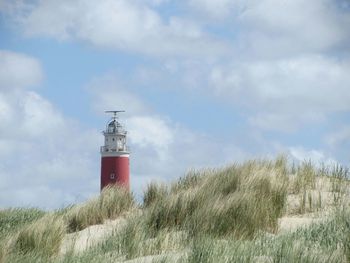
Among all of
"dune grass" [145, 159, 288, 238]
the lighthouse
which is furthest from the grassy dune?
the lighthouse

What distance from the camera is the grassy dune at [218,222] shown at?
21.7 feet

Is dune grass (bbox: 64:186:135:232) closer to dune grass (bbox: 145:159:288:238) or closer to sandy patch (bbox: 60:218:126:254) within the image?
sandy patch (bbox: 60:218:126:254)

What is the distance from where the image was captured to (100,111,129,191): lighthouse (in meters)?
26.5

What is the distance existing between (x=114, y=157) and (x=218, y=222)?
61.2 ft

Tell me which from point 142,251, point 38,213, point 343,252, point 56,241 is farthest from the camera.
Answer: point 38,213

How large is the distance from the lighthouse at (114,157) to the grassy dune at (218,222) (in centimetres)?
1189

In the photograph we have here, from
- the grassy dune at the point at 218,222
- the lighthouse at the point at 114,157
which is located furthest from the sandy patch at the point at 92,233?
the lighthouse at the point at 114,157

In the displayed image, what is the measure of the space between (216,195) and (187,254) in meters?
4.13

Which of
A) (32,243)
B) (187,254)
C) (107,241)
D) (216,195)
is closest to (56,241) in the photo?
(32,243)

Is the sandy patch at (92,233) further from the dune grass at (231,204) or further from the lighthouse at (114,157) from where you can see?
the lighthouse at (114,157)

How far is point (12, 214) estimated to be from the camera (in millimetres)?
15492

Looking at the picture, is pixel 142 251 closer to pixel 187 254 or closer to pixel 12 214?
pixel 187 254

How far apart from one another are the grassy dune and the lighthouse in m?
11.9

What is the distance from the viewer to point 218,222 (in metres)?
9.41
